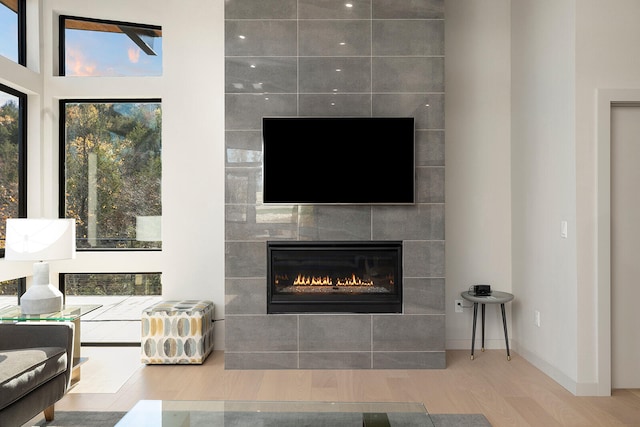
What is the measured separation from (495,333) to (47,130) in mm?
4658

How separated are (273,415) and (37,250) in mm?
2097

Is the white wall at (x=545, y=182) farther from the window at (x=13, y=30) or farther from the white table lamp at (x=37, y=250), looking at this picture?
the window at (x=13, y=30)

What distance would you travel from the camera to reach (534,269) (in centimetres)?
379

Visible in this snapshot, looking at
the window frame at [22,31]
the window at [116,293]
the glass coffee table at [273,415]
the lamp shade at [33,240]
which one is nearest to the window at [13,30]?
the window frame at [22,31]

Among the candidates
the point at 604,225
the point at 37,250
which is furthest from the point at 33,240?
the point at 604,225

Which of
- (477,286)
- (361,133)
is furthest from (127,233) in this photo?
(477,286)

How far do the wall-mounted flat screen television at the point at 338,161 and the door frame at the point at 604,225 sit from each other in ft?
4.23

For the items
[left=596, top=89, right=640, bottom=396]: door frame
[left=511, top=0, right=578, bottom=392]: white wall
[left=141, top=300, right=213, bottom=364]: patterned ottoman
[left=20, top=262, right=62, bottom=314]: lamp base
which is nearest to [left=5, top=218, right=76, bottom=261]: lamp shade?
[left=20, top=262, right=62, bottom=314]: lamp base

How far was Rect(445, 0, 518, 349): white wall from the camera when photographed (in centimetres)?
426

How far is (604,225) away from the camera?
10.2 ft

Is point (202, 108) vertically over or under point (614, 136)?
over

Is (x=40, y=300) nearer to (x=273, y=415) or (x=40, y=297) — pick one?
(x=40, y=297)

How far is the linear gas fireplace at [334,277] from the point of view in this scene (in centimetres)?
372

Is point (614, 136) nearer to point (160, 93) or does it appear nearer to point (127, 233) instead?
point (160, 93)
